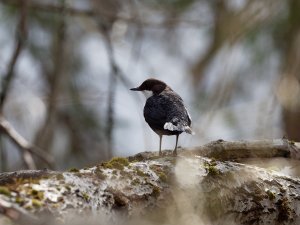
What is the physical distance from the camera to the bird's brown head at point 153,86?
439 cm

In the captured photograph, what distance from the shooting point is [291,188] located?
118 inches

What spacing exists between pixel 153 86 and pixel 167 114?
29.1 inches

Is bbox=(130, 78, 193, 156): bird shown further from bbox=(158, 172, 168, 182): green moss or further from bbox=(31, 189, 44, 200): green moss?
bbox=(31, 189, 44, 200): green moss

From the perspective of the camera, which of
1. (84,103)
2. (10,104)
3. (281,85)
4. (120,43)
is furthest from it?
(84,103)

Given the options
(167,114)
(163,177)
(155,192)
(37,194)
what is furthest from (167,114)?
(37,194)

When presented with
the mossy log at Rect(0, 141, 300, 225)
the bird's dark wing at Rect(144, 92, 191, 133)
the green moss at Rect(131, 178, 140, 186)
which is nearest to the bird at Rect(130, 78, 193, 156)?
the bird's dark wing at Rect(144, 92, 191, 133)

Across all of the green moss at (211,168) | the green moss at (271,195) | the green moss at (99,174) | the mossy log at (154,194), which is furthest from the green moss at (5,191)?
the green moss at (271,195)

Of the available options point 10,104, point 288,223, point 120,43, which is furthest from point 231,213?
point 10,104

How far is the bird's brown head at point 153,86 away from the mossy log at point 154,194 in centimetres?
127

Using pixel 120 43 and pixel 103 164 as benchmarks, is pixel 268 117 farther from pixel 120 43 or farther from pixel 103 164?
pixel 120 43

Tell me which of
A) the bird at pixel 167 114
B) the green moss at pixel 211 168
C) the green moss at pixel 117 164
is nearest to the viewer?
the green moss at pixel 117 164

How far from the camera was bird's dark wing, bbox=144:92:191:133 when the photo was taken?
3582mm

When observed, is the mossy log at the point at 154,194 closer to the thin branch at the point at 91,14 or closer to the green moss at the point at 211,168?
the green moss at the point at 211,168

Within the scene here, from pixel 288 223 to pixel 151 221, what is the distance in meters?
0.82
